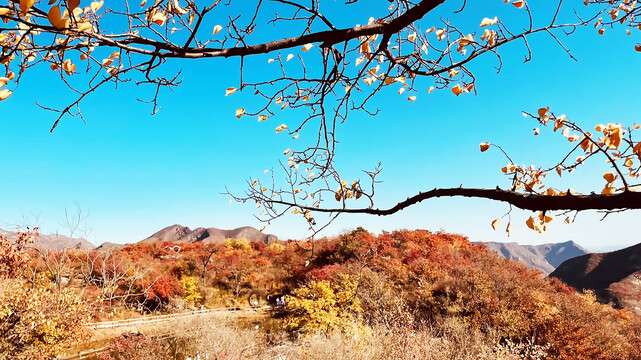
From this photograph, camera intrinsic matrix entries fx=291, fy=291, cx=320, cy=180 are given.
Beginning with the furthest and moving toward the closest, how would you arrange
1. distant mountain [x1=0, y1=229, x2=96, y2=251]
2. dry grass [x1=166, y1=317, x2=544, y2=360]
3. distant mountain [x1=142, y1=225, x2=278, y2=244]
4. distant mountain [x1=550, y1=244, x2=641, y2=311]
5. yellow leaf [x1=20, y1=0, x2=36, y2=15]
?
distant mountain [x1=142, y1=225, x2=278, y2=244], distant mountain [x1=550, y1=244, x2=641, y2=311], distant mountain [x1=0, y1=229, x2=96, y2=251], dry grass [x1=166, y1=317, x2=544, y2=360], yellow leaf [x1=20, y1=0, x2=36, y2=15]

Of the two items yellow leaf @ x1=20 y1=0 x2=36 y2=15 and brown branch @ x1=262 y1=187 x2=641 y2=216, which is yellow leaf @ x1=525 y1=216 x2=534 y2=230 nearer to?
brown branch @ x1=262 y1=187 x2=641 y2=216

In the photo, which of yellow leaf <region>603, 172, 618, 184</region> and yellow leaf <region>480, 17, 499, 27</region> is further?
yellow leaf <region>480, 17, 499, 27</region>

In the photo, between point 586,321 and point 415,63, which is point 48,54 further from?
point 586,321

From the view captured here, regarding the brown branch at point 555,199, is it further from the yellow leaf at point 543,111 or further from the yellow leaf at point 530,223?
the yellow leaf at point 543,111

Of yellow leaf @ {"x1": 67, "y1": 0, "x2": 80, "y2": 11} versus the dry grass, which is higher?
yellow leaf @ {"x1": 67, "y1": 0, "x2": 80, "y2": 11}

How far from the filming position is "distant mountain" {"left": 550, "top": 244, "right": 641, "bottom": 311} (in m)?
20.8

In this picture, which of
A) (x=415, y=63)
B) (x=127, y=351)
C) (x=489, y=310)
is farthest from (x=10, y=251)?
(x=489, y=310)

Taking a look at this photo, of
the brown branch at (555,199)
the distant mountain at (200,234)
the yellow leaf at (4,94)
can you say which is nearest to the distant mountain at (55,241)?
the yellow leaf at (4,94)

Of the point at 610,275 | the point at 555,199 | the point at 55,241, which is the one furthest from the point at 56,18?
the point at 610,275

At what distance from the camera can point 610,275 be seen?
26.2m

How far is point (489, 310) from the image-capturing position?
995 cm

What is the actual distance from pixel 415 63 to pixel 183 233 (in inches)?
1706

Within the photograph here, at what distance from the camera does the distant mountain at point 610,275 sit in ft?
68.3

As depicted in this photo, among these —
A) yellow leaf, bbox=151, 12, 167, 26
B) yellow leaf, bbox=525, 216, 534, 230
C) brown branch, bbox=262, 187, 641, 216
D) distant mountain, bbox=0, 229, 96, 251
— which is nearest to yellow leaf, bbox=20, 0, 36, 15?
yellow leaf, bbox=151, 12, 167, 26
